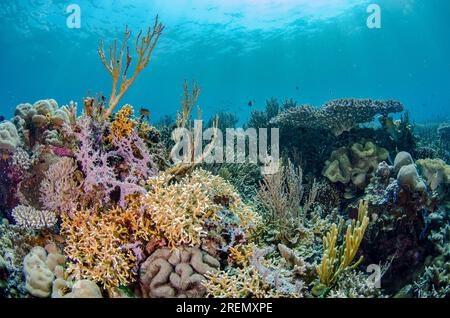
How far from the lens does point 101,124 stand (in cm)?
480

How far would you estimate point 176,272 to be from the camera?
11.4 feet

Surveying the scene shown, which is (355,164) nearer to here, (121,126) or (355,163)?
(355,163)

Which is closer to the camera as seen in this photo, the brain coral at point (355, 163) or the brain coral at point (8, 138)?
the brain coral at point (8, 138)

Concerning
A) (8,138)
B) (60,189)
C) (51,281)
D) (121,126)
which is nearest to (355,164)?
(121,126)

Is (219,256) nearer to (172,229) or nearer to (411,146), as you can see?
(172,229)

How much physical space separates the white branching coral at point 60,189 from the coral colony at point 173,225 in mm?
18

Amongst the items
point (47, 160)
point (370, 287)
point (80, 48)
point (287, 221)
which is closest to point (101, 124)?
point (47, 160)

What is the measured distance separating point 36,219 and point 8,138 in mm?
1879

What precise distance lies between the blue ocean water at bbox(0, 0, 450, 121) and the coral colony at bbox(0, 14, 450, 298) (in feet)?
Answer: 23.0

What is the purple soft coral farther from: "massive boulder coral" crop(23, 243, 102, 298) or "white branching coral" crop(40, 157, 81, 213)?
"massive boulder coral" crop(23, 243, 102, 298)

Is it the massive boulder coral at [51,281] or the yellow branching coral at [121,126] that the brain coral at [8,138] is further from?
the massive boulder coral at [51,281]

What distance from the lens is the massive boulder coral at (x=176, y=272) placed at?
333 cm

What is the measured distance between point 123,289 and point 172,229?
35.2 inches

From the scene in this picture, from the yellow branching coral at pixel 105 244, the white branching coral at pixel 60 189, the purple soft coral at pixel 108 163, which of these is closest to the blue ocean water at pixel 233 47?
the purple soft coral at pixel 108 163
